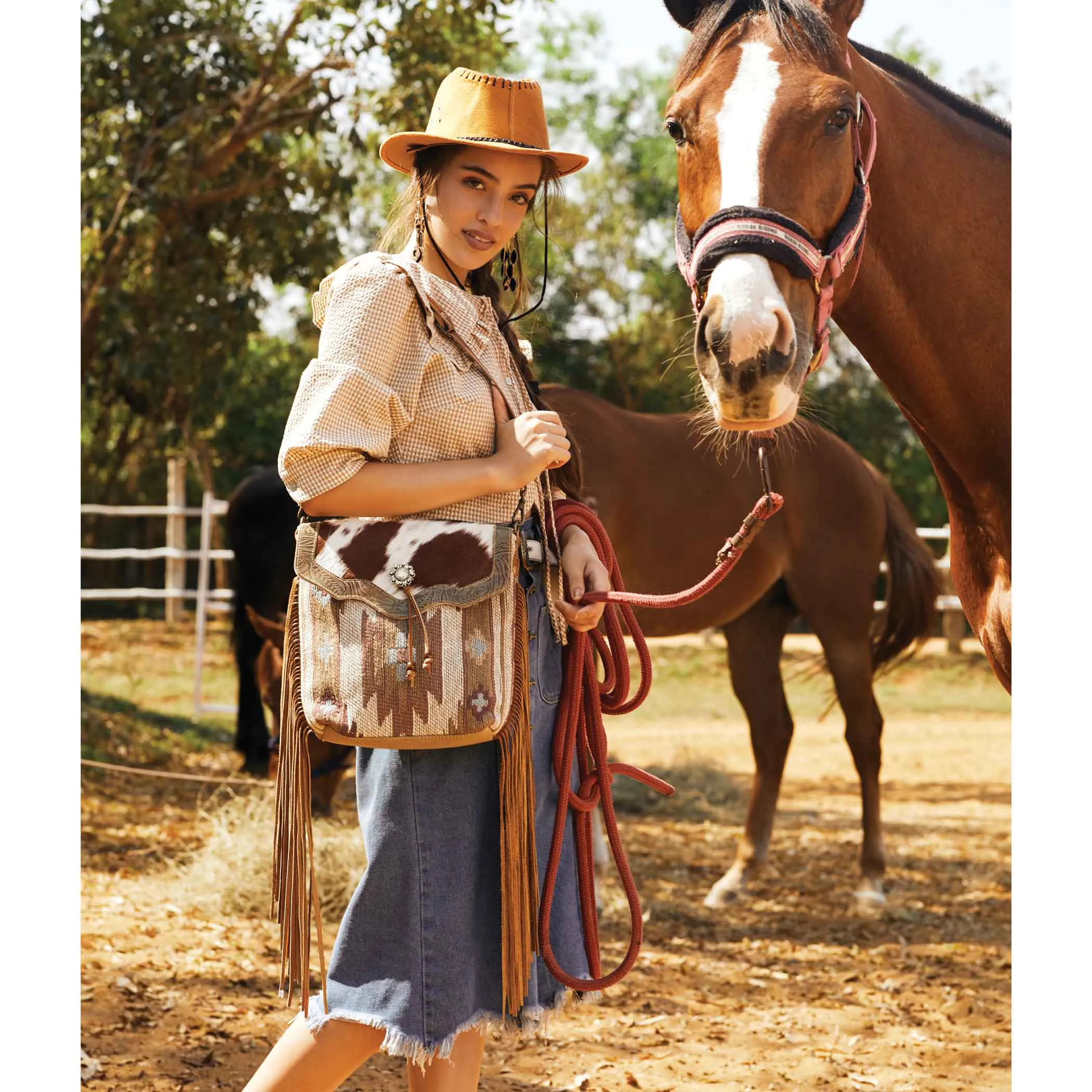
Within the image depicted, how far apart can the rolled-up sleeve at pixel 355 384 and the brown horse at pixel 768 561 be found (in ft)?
7.86

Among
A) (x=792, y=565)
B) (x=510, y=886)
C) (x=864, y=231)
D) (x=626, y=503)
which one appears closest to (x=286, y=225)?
(x=626, y=503)

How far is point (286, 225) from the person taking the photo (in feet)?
18.0

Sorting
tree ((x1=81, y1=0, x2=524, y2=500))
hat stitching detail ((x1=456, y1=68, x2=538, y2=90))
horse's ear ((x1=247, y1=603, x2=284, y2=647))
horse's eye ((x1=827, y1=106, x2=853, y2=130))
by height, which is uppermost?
tree ((x1=81, y1=0, x2=524, y2=500))

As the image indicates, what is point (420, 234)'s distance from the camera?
1.61 meters

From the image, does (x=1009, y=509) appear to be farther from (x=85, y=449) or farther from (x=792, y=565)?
(x=85, y=449)

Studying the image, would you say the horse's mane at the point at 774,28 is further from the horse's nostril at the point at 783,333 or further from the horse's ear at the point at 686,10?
the horse's nostril at the point at 783,333

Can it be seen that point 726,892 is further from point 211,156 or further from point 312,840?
point 211,156

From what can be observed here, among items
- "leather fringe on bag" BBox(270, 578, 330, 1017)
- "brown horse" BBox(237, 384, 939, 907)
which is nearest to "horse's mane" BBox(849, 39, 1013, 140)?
"leather fringe on bag" BBox(270, 578, 330, 1017)

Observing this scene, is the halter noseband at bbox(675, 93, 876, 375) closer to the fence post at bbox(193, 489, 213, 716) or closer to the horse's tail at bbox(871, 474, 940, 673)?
the horse's tail at bbox(871, 474, 940, 673)

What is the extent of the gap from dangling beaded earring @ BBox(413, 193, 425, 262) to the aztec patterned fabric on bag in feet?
1.25

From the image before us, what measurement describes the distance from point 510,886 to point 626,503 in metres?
2.66

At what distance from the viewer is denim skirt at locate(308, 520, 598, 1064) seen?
149 centimetres

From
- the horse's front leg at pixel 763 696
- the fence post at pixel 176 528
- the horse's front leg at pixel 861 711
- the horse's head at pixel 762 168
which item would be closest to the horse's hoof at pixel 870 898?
the horse's front leg at pixel 861 711

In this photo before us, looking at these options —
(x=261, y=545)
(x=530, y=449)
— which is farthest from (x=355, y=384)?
(x=261, y=545)
